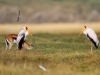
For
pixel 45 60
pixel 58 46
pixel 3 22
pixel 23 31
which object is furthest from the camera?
pixel 3 22

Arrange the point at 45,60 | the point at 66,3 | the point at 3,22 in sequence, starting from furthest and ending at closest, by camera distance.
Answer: the point at 66,3 < the point at 3,22 < the point at 45,60

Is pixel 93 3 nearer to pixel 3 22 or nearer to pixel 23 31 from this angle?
pixel 3 22

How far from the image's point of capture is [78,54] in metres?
21.4

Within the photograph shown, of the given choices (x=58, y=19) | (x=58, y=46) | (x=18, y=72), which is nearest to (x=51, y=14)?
(x=58, y=19)

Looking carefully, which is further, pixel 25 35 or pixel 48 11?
pixel 48 11

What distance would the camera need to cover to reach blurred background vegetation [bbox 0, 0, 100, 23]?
11331 cm

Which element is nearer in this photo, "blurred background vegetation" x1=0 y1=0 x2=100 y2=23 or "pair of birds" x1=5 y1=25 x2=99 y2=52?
"pair of birds" x1=5 y1=25 x2=99 y2=52

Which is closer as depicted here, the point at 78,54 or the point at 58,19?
the point at 78,54

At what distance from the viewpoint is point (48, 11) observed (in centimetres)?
11819

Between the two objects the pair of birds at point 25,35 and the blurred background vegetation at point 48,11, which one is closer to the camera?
the pair of birds at point 25,35

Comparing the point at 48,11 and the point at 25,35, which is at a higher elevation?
the point at 25,35

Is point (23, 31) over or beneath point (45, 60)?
over

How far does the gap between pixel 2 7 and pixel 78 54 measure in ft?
318

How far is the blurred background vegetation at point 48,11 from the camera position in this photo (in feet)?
372
